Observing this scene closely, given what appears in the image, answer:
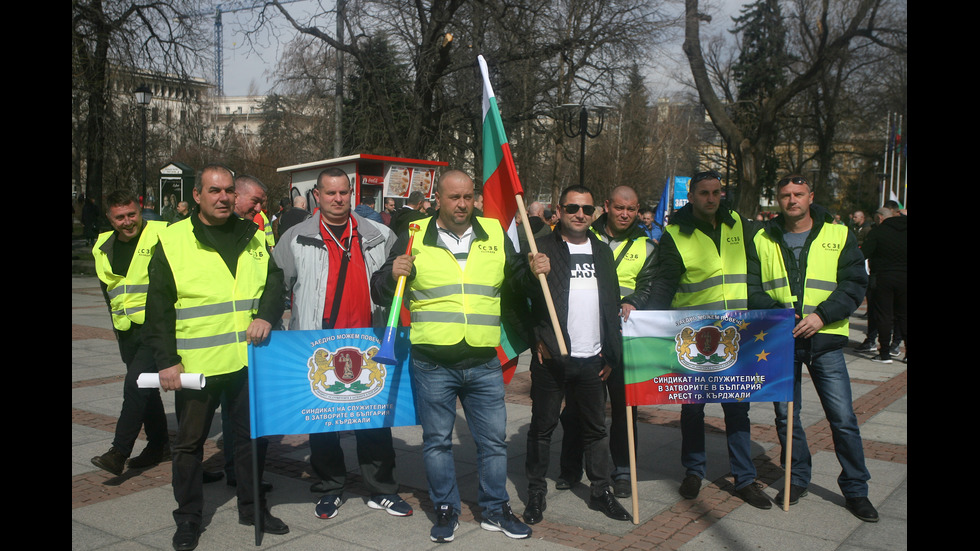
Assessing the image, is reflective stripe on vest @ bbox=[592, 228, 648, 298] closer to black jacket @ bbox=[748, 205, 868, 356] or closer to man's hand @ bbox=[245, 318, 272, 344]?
black jacket @ bbox=[748, 205, 868, 356]

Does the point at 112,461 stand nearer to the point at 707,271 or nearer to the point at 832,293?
the point at 707,271

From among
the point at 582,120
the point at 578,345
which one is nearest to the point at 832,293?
the point at 578,345

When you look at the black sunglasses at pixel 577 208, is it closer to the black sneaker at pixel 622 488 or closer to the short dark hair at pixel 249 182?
the black sneaker at pixel 622 488

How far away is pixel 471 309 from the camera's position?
459cm

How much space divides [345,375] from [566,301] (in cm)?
138

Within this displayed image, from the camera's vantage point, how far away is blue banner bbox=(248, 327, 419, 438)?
4.64 metres

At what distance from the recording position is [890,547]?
14.8 feet

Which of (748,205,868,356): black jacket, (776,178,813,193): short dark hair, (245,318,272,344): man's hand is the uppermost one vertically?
(776,178,813,193): short dark hair

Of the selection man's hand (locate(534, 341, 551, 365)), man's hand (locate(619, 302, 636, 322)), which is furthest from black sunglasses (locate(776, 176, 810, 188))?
man's hand (locate(534, 341, 551, 365))

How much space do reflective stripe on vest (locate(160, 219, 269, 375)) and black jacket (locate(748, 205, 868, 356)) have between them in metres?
3.19
